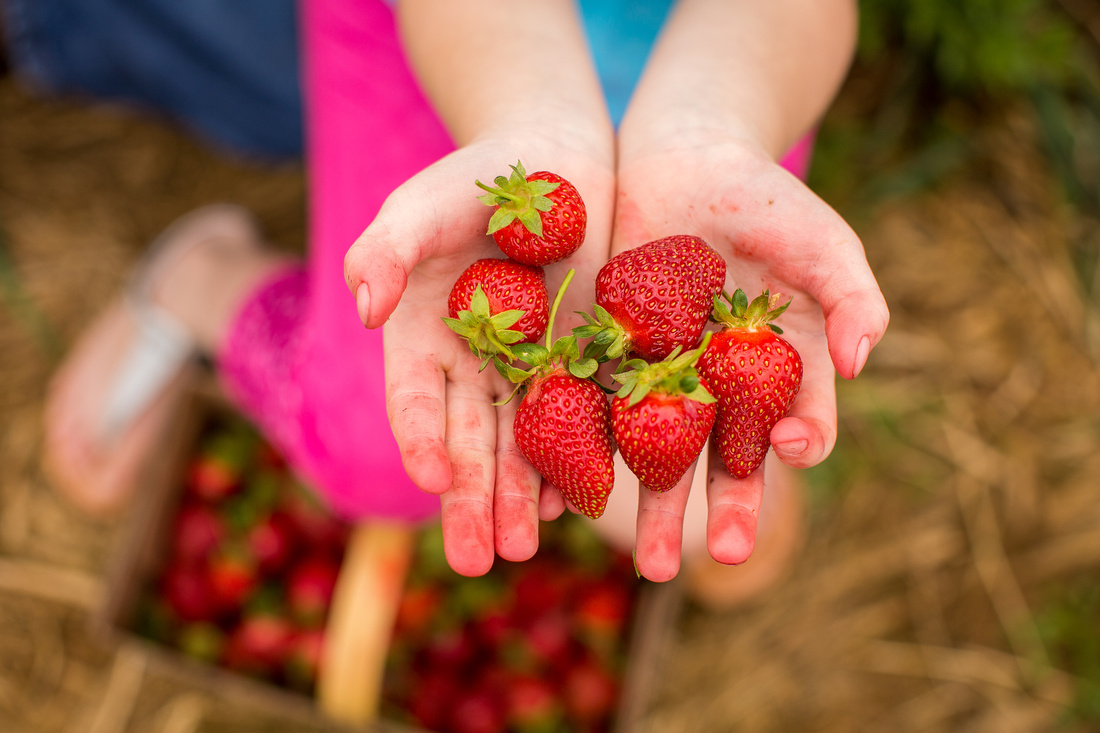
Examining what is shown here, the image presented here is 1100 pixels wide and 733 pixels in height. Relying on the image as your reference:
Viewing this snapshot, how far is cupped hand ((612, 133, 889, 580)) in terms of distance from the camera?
94 cm

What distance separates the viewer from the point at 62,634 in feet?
6.90

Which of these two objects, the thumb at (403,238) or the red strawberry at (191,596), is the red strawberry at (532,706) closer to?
the red strawberry at (191,596)

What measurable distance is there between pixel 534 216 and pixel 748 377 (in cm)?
33

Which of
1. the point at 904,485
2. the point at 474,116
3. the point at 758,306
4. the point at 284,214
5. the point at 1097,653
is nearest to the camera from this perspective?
the point at 758,306

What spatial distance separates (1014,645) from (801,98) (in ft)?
5.44

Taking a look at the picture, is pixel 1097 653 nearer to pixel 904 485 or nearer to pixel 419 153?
pixel 904 485

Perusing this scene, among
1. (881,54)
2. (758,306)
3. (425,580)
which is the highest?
(758,306)

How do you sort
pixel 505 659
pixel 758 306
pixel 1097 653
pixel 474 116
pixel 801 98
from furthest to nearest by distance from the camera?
pixel 1097 653, pixel 505 659, pixel 801 98, pixel 474 116, pixel 758 306

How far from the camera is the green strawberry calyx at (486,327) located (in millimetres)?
973

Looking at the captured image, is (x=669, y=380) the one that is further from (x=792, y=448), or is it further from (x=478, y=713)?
(x=478, y=713)

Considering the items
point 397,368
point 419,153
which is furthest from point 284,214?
point 397,368

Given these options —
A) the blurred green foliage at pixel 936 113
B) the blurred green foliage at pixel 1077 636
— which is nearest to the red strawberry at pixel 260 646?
the blurred green foliage at pixel 936 113

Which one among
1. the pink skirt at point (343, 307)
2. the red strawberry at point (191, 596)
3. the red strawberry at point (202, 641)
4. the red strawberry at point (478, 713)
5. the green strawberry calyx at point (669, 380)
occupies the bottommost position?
the red strawberry at point (478, 713)

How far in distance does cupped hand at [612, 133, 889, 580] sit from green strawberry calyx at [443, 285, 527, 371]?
0.26 meters
